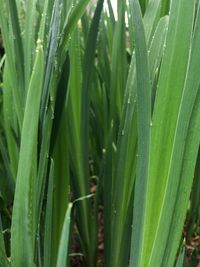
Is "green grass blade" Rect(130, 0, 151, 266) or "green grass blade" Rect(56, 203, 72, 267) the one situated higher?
"green grass blade" Rect(130, 0, 151, 266)

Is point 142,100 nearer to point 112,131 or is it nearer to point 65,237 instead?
point 65,237

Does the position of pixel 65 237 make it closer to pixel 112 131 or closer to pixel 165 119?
pixel 165 119

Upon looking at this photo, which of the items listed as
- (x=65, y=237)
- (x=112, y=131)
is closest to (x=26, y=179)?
(x=65, y=237)

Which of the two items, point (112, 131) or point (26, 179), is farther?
point (112, 131)

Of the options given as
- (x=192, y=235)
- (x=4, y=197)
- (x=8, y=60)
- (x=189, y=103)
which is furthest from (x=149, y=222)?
(x=192, y=235)

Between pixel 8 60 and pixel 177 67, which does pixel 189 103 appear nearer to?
pixel 177 67

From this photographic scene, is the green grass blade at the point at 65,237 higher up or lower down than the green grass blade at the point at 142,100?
lower down

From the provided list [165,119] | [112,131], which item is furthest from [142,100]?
[112,131]

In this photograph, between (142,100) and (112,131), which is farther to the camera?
(112,131)
